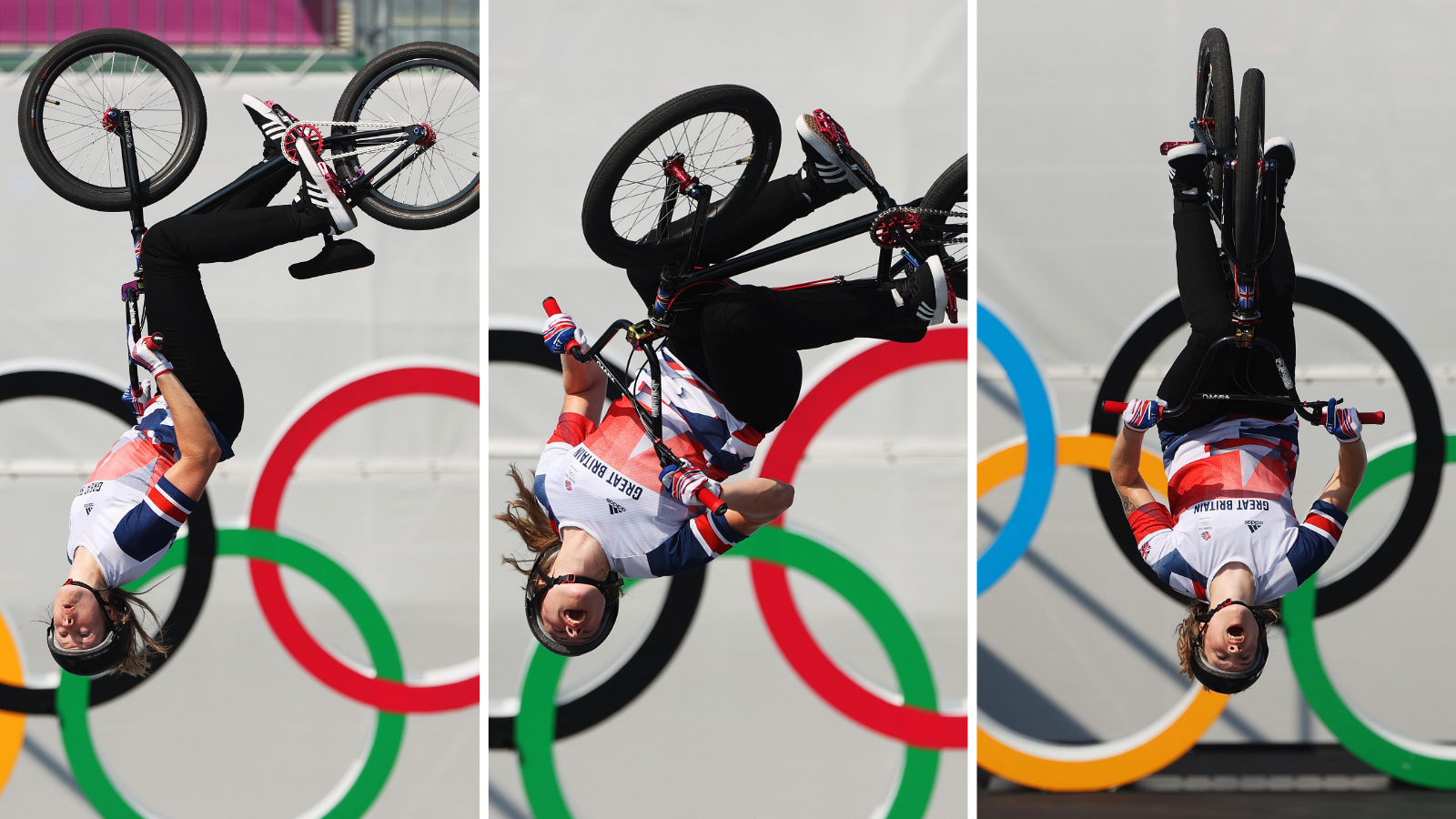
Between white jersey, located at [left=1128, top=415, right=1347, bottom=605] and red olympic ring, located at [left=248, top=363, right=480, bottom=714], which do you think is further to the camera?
red olympic ring, located at [left=248, top=363, right=480, bottom=714]

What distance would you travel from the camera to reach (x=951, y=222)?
10.7 feet

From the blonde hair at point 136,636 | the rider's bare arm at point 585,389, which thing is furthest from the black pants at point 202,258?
the rider's bare arm at point 585,389

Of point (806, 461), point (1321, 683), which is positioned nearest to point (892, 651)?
point (806, 461)

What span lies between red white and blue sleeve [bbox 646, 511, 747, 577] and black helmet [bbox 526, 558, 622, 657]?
12cm

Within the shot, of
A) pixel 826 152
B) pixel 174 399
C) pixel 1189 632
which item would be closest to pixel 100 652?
pixel 174 399

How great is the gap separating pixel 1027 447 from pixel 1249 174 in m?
0.91

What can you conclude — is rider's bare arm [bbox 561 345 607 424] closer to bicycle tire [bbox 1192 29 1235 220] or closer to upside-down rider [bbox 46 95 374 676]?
upside-down rider [bbox 46 95 374 676]

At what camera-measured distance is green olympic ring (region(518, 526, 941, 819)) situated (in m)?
3.35

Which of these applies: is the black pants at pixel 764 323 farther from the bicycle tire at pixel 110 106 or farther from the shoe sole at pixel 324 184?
the bicycle tire at pixel 110 106

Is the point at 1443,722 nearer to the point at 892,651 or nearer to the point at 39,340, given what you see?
the point at 892,651

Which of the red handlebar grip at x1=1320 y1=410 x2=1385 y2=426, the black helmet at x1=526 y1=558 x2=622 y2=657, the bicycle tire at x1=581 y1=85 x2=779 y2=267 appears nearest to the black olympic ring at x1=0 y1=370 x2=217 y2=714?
the black helmet at x1=526 y1=558 x2=622 y2=657

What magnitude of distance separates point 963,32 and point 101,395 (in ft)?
8.12

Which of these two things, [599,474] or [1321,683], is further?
[1321,683]

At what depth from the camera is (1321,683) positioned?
3.37m
